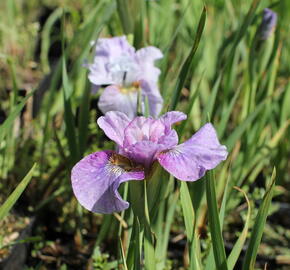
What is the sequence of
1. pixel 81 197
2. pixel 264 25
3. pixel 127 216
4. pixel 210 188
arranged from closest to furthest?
pixel 81 197, pixel 210 188, pixel 127 216, pixel 264 25

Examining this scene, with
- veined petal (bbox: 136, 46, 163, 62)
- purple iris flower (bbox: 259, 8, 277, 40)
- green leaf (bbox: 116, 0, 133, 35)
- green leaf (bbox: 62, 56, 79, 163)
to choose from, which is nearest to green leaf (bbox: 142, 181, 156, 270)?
green leaf (bbox: 62, 56, 79, 163)

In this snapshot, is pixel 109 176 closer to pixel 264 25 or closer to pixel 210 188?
pixel 210 188

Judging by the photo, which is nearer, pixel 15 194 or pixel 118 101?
pixel 15 194

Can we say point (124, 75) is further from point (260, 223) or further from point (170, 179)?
point (260, 223)

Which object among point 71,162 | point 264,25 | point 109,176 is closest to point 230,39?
point 264,25

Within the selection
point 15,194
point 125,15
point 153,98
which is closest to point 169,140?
point 15,194

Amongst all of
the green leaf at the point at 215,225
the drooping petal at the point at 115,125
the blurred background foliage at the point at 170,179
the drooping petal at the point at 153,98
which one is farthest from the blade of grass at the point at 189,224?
the drooping petal at the point at 153,98

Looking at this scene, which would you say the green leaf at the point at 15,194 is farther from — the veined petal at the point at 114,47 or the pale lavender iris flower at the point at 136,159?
the veined petal at the point at 114,47

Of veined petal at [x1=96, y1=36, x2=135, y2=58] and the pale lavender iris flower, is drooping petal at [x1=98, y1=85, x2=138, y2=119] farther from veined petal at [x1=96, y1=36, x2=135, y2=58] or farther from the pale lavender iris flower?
the pale lavender iris flower
